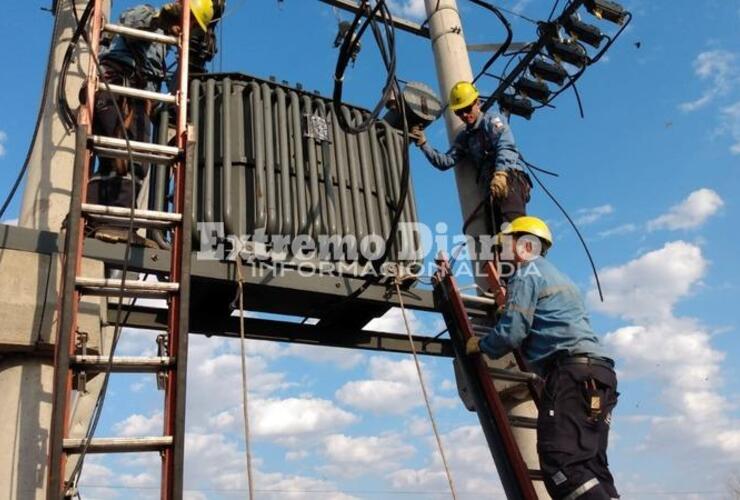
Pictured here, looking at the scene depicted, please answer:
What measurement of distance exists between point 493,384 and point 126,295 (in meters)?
2.35

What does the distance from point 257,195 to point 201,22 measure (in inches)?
61.6

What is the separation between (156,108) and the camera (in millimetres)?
5430

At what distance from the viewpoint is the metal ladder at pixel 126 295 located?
3156 millimetres

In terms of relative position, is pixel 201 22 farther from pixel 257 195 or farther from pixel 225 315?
pixel 225 315

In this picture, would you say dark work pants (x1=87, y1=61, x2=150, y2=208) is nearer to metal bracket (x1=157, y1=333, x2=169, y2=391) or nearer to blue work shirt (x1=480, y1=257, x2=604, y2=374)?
metal bracket (x1=157, y1=333, x2=169, y2=391)

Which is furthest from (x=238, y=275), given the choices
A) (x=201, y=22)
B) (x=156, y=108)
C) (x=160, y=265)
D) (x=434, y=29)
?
(x=434, y=29)

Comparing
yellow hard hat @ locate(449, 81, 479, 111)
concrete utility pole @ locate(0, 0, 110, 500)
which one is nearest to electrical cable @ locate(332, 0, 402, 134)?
yellow hard hat @ locate(449, 81, 479, 111)

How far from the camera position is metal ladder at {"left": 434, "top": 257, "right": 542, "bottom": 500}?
4.28 metres

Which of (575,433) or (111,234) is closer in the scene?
(575,433)

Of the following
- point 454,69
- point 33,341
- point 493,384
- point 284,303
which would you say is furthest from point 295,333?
point 454,69

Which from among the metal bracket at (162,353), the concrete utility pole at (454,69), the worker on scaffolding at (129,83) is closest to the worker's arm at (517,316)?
the concrete utility pole at (454,69)

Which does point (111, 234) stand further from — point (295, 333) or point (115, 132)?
point (295, 333)

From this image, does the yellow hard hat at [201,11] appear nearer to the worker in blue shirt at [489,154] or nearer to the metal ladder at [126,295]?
the metal ladder at [126,295]

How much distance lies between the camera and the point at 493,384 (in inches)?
178
